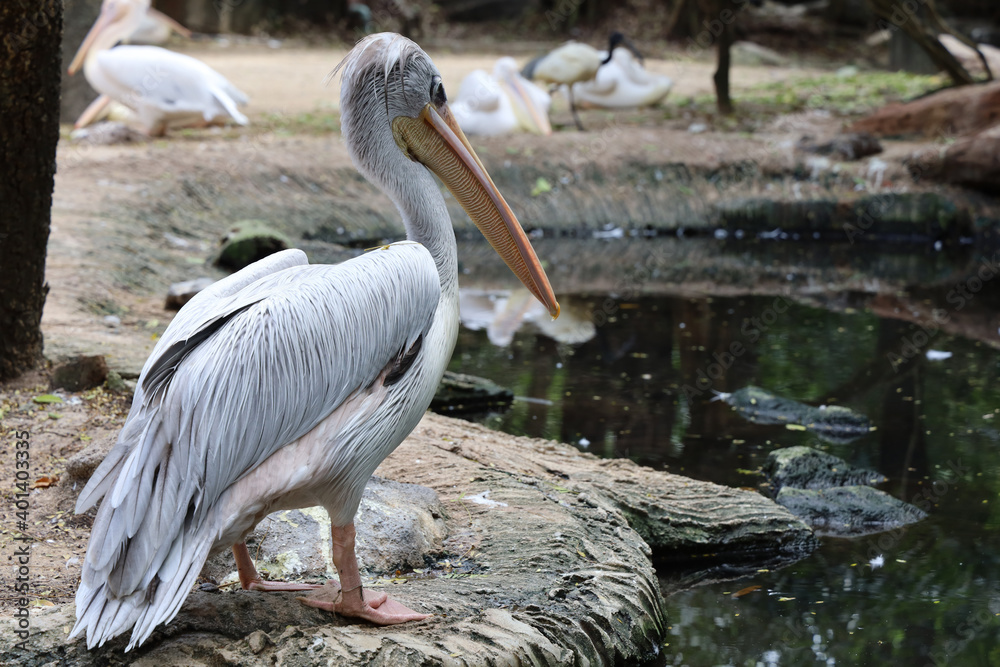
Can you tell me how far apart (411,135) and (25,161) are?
2086mm

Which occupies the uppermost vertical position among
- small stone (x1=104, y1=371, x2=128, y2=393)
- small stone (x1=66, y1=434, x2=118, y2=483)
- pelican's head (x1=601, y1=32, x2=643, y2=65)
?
pelican's head (x1=601, y1=32, x2=643, y2=65)

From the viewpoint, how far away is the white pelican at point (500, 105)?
11859 millimetres

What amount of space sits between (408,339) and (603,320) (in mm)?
5328

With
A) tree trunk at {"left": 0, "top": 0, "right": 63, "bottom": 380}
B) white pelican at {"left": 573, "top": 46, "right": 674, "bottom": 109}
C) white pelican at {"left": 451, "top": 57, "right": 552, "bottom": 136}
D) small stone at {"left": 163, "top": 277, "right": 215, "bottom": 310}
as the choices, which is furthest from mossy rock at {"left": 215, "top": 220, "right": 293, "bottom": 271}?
white pelican at {"left": 573, "top": 46, "right": 674, "bottom": 109}

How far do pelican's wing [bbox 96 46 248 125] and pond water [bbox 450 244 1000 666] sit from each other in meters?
3.86

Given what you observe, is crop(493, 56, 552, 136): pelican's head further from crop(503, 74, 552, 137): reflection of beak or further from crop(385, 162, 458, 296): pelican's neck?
crop(385, 162, 458, 296): pelican's neck

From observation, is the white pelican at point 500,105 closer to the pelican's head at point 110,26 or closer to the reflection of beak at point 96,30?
the pelican's head at point 110,26

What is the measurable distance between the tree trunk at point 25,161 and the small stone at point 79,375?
175 millimetres

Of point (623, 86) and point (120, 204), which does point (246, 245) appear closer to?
point (120, 204)

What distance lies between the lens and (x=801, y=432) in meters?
5.70

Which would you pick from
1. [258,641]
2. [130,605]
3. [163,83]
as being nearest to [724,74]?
[163,83]

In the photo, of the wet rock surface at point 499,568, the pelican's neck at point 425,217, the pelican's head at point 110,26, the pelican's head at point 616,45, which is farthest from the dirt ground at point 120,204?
the pelican's neck at point 425,217

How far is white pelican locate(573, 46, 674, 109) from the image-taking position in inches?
541

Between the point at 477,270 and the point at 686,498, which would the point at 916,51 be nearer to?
the point at 477,270
